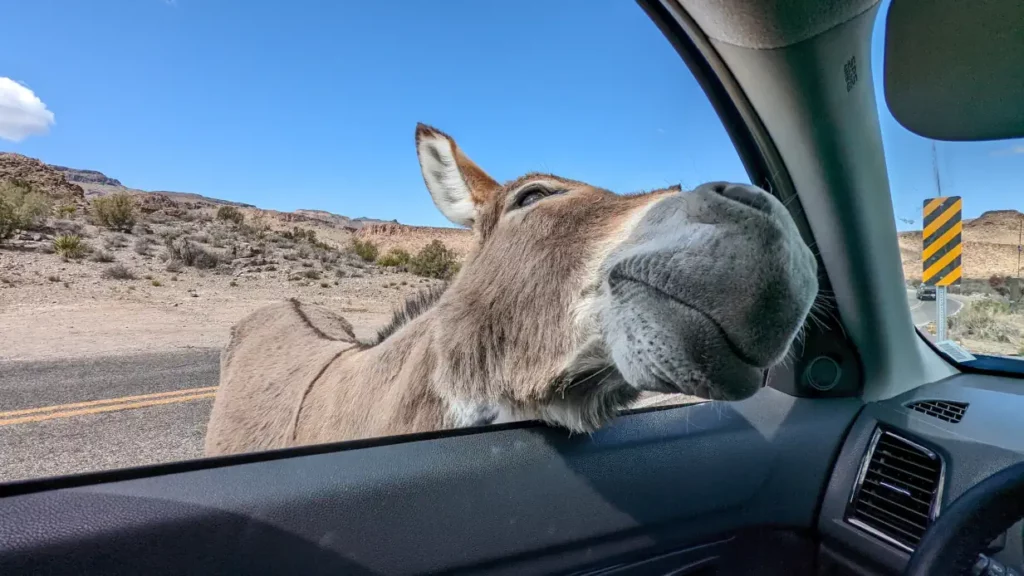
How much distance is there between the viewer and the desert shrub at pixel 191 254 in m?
8.09

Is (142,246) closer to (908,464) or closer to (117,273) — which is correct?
(117,273)

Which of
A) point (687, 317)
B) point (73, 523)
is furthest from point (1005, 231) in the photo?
point (73, 523)

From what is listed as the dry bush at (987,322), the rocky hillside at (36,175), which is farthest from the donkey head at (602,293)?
the rocky hillside at (36,175)

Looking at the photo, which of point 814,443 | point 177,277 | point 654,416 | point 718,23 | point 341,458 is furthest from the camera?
point 177,277

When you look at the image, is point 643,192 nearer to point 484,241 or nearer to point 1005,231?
point 484,241

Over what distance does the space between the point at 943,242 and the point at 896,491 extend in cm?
107

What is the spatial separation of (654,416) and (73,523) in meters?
1.83

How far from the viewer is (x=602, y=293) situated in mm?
1579

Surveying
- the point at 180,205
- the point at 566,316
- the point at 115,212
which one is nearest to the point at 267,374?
the point at 566,316

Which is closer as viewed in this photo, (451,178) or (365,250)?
(451,178)

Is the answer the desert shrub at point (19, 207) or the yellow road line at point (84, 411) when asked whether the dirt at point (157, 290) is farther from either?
the yellow road line at point (84, 411)

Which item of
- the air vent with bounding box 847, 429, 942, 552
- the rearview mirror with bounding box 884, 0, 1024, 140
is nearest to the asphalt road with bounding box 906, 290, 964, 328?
the air vent with bounding box 847, 429, 942, 552

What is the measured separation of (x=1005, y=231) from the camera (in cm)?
206

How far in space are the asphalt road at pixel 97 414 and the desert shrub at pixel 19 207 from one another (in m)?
2.31
